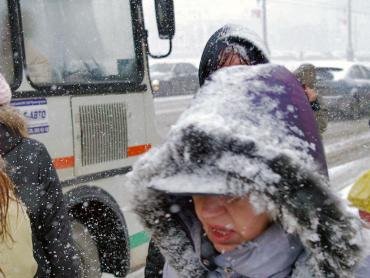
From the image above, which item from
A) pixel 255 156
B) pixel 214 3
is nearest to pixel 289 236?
pixel 255 156

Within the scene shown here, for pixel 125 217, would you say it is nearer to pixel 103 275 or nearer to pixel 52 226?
pixel 103 275

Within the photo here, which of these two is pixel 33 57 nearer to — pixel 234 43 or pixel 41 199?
pixel 41 199

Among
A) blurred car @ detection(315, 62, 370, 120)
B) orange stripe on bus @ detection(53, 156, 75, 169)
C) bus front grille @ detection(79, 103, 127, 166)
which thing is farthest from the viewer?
blurred car @ detection(315, 62, 370, 120)

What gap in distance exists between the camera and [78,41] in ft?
13.5

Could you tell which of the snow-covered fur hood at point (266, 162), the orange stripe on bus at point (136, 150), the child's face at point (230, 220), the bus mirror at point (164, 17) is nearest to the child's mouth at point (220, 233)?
the child's face at point (230, 220)

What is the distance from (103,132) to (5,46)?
1.01 metres

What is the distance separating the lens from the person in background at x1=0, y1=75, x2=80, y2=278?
245cm

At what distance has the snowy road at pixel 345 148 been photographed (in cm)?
899

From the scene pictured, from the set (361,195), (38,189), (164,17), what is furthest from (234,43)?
(164,17)

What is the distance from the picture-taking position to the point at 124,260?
4.44 m

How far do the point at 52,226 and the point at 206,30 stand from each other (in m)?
60.9

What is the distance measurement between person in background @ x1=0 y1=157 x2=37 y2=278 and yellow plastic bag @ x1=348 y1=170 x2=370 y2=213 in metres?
1.40

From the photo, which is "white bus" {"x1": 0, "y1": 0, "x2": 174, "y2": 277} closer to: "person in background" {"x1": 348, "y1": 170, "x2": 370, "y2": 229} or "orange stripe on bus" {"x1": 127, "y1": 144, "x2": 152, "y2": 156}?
"orange stripe on bus" {"x1": 127, "y1": 144, "x2": 152, "y2": 156}

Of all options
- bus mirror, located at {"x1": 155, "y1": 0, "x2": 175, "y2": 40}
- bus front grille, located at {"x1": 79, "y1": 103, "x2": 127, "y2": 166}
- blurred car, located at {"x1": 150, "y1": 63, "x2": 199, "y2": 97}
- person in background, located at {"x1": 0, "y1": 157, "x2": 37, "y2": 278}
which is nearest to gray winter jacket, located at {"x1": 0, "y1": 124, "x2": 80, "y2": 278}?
person in background, located at {"x1": 0, "y1": 157, "x2": 37, "y2": 278}
